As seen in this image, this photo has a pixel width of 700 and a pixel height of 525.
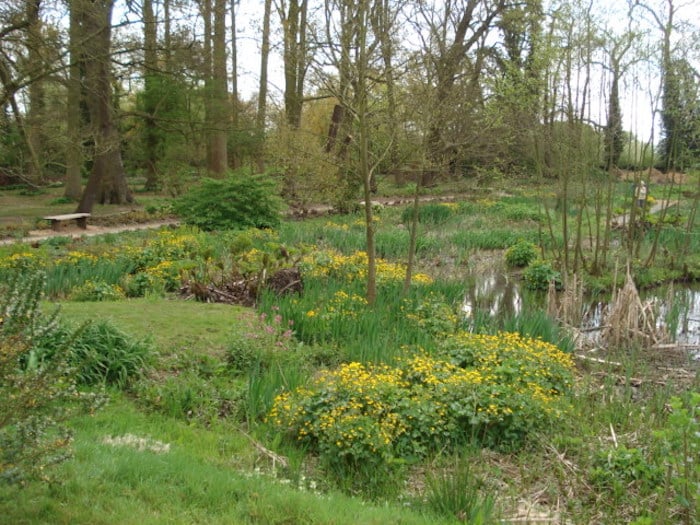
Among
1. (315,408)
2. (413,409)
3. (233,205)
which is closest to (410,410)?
(413,409)

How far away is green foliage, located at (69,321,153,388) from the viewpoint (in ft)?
17.7

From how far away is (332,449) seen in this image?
4512 mm

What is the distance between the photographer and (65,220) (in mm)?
15844

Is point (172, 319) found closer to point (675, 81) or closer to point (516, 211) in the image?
point (675, 81)

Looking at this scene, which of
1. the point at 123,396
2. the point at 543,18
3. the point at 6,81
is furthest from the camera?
the point at 6,81

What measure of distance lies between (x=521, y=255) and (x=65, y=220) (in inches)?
433

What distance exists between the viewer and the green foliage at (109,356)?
17.7 ft

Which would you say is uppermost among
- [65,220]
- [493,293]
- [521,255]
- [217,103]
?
[217,103]

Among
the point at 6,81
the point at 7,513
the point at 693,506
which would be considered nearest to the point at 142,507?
the point at 7,513

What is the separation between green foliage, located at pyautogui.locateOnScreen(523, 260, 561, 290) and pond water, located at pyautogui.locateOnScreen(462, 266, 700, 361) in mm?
241

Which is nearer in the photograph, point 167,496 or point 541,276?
point 167,496

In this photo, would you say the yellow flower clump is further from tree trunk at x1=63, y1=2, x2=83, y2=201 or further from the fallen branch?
tree trunk at x1=63, y1=2, x2=83, y2=201

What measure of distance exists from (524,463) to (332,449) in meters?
1.49

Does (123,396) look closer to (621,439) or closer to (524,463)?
(524,463)
